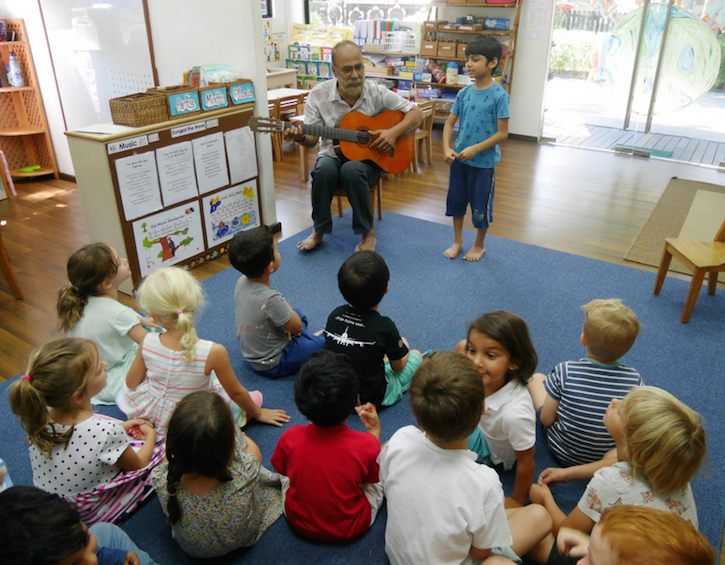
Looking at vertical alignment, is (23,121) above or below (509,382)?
above

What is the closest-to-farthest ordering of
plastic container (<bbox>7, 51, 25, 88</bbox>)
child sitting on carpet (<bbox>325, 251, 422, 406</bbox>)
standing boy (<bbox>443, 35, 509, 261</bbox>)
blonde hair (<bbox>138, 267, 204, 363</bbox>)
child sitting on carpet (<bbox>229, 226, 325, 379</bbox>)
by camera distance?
blonde hair (<bbox>138, 267, 204, 363</bbox>), child sitting on carpet (<bbox>325, 251, 422, 406</bbox>), child sitting on carpet (<bbox>229, 226, 325, 379</bbox>), standing boy (<bbox>443, 35, 509, 261</bbox>), plastic container (<bbox>7, 51, 25, 88</bbox>)

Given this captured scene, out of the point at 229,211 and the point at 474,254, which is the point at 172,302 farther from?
the point at 474,254

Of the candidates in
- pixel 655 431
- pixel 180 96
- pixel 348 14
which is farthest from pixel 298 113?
pixel 655 431

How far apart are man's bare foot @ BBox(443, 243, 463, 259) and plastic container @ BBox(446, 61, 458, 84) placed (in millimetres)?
3510

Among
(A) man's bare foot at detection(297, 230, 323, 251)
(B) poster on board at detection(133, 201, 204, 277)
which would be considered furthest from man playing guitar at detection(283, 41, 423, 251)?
(B) poster on board at detection(133, 201, 204, 277)

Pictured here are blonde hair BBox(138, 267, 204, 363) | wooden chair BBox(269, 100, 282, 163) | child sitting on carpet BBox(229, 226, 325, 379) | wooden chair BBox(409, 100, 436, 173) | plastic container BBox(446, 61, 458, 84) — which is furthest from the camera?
plastic container BBox(446, 61, 458, 84)

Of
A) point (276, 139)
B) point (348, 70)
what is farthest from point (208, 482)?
point (276, 139)

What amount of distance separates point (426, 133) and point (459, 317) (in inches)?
118

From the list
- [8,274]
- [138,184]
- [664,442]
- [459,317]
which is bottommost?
[459,317]

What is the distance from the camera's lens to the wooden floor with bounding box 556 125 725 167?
18.7 feet

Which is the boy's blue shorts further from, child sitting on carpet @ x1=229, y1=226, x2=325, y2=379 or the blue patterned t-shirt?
child sitting on carpet @ x1=229, y1=226, x2=325, y2=379

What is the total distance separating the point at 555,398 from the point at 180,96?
8.63 ft

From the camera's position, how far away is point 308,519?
5.07 feet

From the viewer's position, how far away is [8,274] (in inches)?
116
